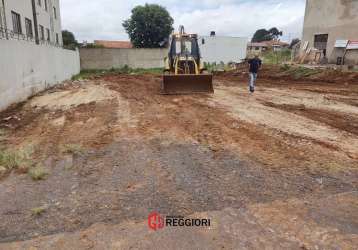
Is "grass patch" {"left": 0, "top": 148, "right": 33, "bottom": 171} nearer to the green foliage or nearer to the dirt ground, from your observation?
the dirt ground

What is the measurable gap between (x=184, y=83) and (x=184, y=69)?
48.8 inches

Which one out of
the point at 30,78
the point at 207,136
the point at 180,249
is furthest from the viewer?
the point at 30,78

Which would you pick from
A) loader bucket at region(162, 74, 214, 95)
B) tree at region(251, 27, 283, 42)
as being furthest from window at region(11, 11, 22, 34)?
tree at region(251, 27, 283, 42)

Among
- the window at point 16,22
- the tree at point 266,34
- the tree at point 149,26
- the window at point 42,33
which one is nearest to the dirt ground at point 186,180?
the window at point 16,22

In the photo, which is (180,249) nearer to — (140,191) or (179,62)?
(140,191)

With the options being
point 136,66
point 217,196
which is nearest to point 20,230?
point 217,196

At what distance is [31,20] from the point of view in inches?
885

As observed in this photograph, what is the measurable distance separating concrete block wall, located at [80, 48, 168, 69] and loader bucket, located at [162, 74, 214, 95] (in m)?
21.1

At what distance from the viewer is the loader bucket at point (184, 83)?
1262cm

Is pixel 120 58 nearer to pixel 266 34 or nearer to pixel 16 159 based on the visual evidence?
pixel 16 159

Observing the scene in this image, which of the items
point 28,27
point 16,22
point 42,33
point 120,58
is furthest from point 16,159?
point 120,58

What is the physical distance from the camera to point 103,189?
4.52 meters

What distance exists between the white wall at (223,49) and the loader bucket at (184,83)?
88.2 ft

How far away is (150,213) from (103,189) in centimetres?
99
